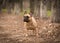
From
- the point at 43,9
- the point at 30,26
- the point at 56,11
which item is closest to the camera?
the point at 30,26

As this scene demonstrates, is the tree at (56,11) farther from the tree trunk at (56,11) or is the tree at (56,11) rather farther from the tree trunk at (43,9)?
the tree trunk at (43,9)

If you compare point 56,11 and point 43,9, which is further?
point 43,9

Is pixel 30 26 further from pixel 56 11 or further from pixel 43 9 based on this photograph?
Answer: pixel 43 9

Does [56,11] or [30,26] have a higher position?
[56,11]

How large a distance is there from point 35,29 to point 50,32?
961 mm

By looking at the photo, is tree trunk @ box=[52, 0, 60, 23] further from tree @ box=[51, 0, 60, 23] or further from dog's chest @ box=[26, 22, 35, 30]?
dog's chest @ box=[26, 22, 35, 30]

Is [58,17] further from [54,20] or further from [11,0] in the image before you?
[11,0]

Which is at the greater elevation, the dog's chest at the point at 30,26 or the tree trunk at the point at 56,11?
the tree trunk at the point at 56,11

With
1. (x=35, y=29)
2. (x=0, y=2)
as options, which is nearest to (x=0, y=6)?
(x=0, y=2)

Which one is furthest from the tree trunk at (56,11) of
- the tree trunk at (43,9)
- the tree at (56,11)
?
the tree trunk at (43,9)

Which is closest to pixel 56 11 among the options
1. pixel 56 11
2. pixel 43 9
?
pixel 56 11

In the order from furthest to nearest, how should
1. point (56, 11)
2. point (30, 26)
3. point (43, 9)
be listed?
point (43, 9) → point (56, 11) → point (30, 26)

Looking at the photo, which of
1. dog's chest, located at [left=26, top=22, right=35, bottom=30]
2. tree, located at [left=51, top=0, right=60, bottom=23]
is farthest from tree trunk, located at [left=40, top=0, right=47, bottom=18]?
dog's chest, located at [left=26, top=22, right=35, bottom=30]

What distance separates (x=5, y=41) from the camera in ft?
21.9
